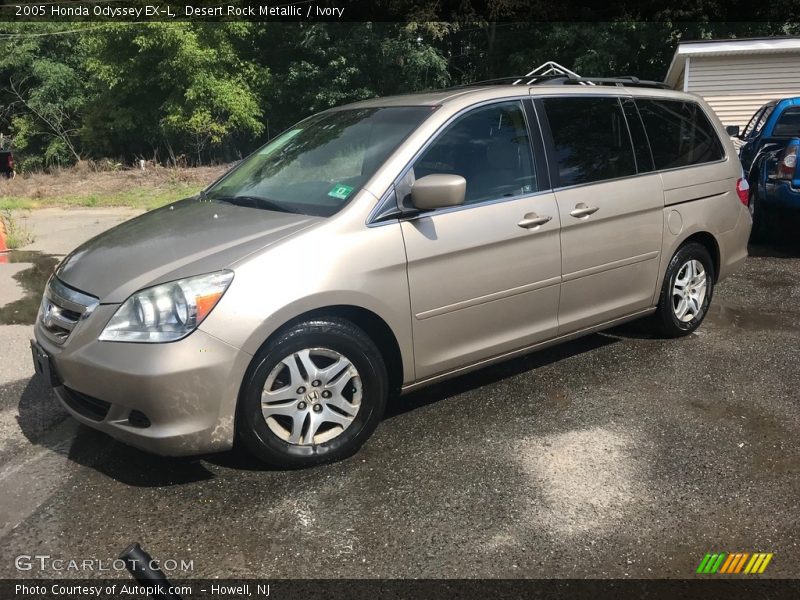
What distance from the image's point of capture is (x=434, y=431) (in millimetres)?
3693

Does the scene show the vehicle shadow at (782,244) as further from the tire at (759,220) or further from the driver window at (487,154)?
the driver window at (487,154)

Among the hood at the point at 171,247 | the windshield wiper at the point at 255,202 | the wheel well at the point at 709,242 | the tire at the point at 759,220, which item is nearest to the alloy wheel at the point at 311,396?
the hood at the point at 171,247

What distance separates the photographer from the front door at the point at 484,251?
11.4ft

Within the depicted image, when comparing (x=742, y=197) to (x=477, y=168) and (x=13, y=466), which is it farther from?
(x=13, y=466)

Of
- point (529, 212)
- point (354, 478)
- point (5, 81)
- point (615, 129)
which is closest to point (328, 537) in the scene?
point (354, 478)

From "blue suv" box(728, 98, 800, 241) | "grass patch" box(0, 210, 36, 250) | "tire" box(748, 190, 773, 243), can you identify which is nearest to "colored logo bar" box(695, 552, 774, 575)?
"blue suv" box(728, 98, 800, 241)

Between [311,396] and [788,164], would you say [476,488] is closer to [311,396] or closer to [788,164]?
[311,396]

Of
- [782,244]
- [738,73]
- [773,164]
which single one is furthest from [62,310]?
[738,73]

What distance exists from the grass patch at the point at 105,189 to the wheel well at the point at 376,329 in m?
12.3

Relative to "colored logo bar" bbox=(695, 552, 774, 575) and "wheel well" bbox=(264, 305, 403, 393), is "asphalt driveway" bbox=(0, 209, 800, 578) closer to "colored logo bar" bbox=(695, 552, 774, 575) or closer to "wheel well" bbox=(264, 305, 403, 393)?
"colored logo bar" bbox=(695, 552, 774, 575)

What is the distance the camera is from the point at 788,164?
7426 millimetres

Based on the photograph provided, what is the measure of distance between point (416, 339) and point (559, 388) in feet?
4.04

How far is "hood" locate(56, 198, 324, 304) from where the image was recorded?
3.03 meters

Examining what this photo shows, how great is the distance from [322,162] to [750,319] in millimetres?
3882
